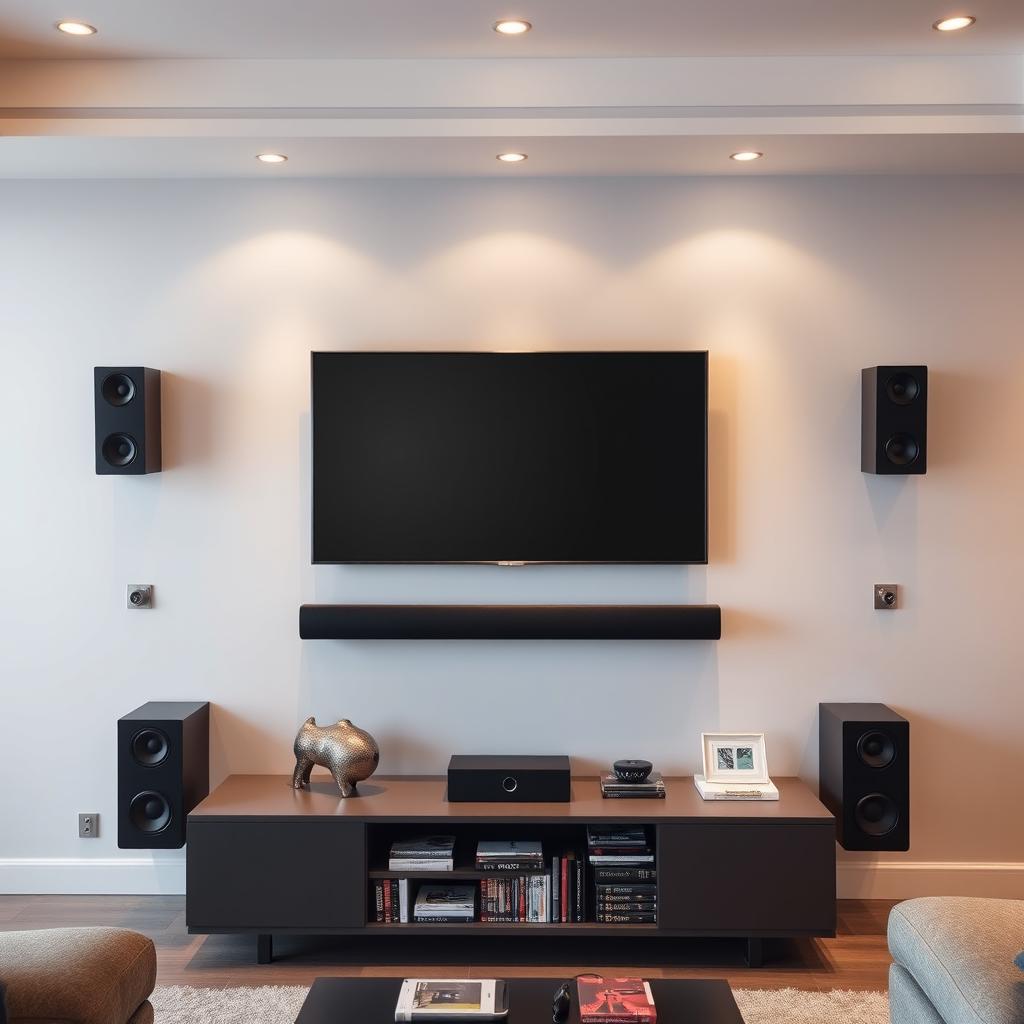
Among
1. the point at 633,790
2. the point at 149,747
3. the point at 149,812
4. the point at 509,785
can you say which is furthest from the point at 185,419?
the point at 633,790

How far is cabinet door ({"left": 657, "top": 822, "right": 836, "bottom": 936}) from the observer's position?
3346 mm

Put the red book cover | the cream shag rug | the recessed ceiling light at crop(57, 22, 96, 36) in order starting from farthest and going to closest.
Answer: the recessed ceiling light at crop(57, 22, 96, 36), the cream shag rug, the red book cover

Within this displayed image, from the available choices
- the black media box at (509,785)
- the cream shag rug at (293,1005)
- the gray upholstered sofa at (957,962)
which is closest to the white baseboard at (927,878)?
the cream shag rug at (293,1005)

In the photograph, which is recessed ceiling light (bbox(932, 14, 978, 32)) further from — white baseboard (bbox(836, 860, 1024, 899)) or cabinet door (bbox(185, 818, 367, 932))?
cabinet door (bbox(185, 818, 367, 932))

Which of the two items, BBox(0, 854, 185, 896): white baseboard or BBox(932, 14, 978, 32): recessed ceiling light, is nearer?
BBox(932, 14, 978, 32): recessed ceiling light

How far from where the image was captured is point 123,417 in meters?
3.69

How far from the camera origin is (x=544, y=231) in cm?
382

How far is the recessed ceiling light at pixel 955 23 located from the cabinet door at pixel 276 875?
2.95 metres

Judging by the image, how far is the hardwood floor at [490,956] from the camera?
10.9 feet

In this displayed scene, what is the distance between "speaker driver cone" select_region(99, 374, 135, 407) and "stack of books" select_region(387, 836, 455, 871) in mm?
1761

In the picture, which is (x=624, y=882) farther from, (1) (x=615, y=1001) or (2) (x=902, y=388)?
(2) (x=902, y=388)

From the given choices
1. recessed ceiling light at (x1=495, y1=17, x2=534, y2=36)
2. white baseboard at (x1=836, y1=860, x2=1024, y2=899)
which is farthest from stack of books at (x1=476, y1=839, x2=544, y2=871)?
recessed ceiling light at (x1=495, y1=17, x2=534, y2=36)

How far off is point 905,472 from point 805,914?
4.83ft

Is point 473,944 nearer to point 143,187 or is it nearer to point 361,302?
point 361,302
